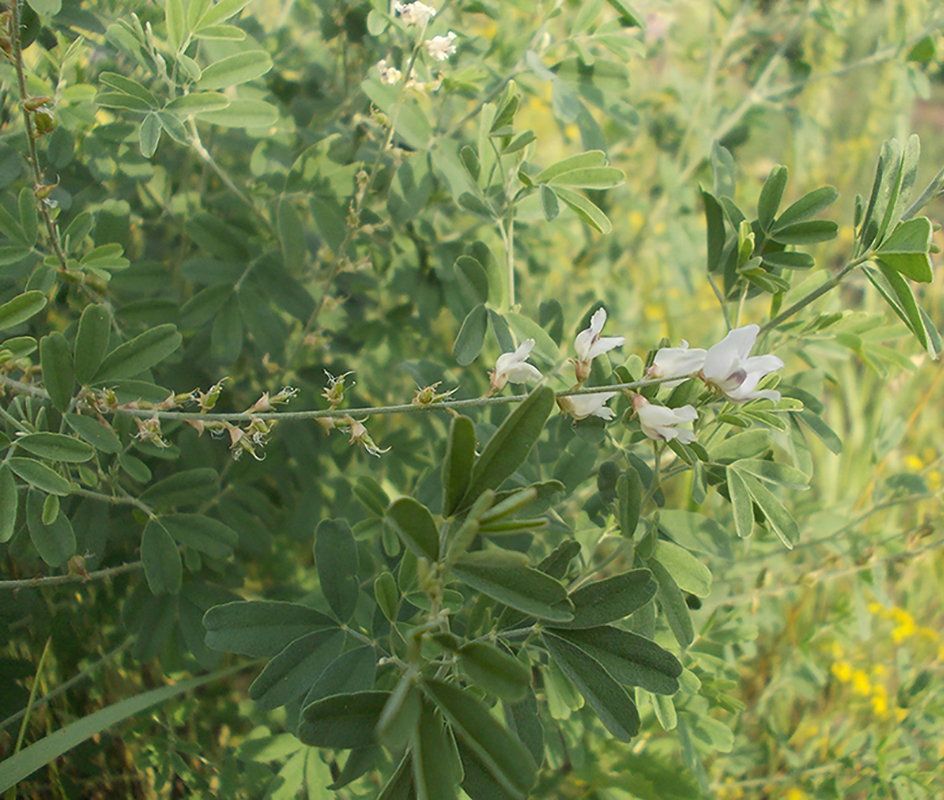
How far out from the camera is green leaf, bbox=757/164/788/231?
1.10 m

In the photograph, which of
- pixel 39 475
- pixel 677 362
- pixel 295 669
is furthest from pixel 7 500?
pixel 677 362

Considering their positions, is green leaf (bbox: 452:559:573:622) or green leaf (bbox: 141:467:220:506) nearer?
green leaf (bbox: 452:559:573:622)

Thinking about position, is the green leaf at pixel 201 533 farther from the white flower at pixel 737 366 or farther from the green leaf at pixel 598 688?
the white flower at pixel 737 366

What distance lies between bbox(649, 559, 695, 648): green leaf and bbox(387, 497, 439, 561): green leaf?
0.41 meters

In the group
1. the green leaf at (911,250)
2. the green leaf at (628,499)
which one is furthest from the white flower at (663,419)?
the green leaf at (911,250)

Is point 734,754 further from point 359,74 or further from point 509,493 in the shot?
point 359,74

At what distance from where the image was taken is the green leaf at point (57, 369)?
96 cm

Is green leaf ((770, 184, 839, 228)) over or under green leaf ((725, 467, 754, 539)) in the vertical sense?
over

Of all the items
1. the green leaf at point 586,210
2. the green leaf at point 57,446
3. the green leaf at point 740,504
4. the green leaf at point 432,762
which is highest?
the green leaf at point 586,210

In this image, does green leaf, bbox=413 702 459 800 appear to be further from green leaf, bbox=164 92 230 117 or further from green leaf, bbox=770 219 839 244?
green leaf, bbox=164 92 230 117

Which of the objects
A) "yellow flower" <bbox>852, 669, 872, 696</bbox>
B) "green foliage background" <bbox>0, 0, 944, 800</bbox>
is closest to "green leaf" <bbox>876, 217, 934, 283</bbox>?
"green foliage background" <bbox>0, 0, 944, 800</bbox>

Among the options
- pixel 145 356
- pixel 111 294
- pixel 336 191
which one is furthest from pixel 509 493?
pixel 111 294

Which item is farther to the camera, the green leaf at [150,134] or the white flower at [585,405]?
the green leaf at [150,134]

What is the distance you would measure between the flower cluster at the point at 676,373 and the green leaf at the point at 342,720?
41cm
